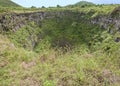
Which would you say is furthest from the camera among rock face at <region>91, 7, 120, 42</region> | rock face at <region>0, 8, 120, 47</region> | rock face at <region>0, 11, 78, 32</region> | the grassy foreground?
rock face at <region>0, 11, 78, 32</region>

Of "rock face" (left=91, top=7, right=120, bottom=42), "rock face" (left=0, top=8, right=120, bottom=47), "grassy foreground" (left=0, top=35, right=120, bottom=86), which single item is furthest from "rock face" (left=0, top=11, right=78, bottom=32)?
"grassy foreground" (left=0, top=35, right=120, bottom=86)

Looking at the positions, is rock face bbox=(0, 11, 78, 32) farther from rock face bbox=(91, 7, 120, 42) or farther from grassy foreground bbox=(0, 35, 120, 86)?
grassy foreground bbox=(0, 35, 120, 86)

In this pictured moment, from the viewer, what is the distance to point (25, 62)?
11539 mm

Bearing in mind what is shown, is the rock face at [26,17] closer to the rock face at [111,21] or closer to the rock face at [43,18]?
the rock face at [43,18]

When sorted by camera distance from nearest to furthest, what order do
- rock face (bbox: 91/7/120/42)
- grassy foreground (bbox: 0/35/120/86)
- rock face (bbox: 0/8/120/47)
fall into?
grassy foreground (bbox: 0/35/120/86)
rock face (bbox: 0/8/120/47)
rock face (bbox: 91/7/120/42)

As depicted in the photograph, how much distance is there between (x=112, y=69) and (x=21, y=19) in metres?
31.5

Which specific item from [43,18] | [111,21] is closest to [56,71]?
[111,21]

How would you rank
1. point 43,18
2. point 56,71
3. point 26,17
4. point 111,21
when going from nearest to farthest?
point 56,71 < point 111,21 < point 26,17 < point 43,18

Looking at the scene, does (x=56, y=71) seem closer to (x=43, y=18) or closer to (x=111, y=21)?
(x=111, y=21)

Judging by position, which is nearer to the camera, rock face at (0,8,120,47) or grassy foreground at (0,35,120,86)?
grassy foreground at (0,35,120,86)

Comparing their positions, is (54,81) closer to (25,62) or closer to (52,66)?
(52,66)

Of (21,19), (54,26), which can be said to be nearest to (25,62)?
(21,19)

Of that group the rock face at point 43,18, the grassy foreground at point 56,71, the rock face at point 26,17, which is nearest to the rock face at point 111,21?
the rock face at point 43,18

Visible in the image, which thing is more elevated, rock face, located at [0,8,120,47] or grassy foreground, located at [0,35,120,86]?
grassy foreground, located at [0,35,120,86]
